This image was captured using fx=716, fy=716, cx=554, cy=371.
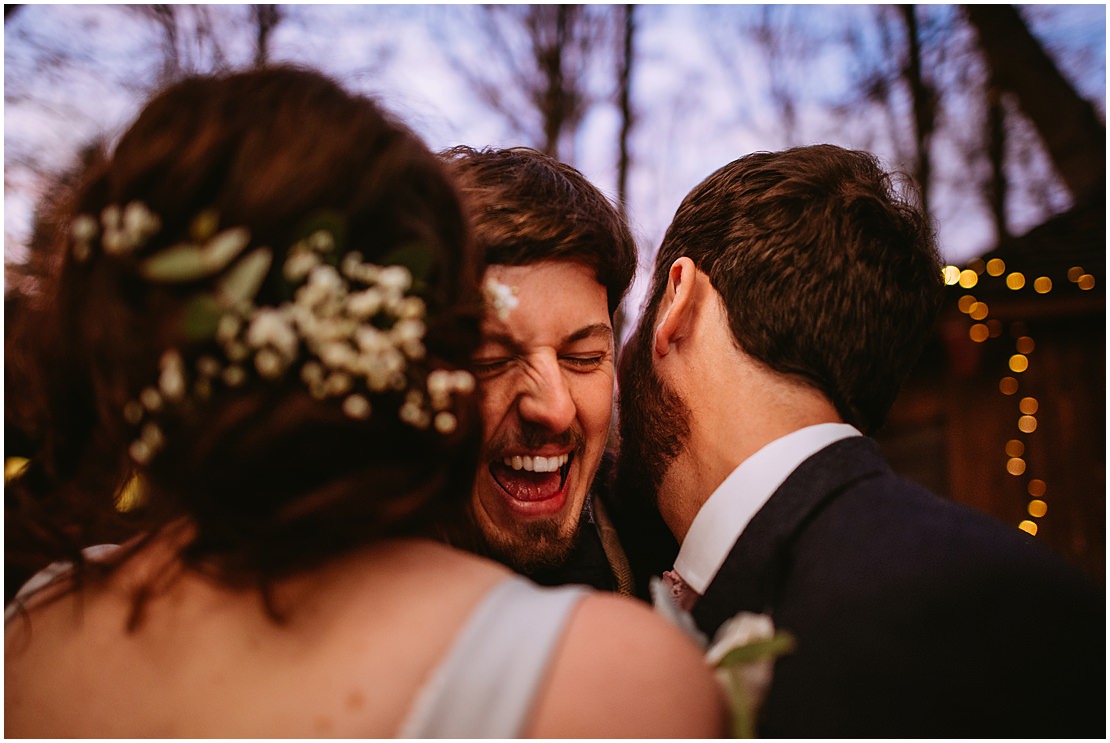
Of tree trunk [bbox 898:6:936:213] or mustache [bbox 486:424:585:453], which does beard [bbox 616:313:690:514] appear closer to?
mustache [bbox 486:424:585:453]

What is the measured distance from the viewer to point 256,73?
1396 millimetres

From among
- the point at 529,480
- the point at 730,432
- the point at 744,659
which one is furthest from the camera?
the point at 529,480

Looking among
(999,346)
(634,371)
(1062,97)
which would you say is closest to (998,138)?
(1062,97)

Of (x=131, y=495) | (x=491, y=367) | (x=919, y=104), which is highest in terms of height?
(x=919, y=104)

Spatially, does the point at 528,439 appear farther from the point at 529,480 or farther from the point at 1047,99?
the point at 1047,99

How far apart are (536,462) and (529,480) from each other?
0.12 meters

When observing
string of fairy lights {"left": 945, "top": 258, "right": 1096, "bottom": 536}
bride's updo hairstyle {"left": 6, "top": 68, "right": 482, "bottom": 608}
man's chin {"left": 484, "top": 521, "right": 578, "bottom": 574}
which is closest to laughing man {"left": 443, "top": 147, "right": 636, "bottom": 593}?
man's chin {"left": 484, "top": 521, "right": 578, "bottom": 574}

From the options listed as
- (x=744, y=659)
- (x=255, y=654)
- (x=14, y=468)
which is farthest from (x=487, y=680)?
(x=14, y=468)

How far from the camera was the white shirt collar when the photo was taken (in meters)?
1.98

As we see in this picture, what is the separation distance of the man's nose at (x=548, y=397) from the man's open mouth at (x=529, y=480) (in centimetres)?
30

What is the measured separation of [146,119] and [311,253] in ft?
1.56

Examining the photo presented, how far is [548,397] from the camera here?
7.45 feet

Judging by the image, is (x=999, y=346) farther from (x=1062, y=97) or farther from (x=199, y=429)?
(x=199, y=429)

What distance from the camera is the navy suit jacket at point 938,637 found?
1354mm
